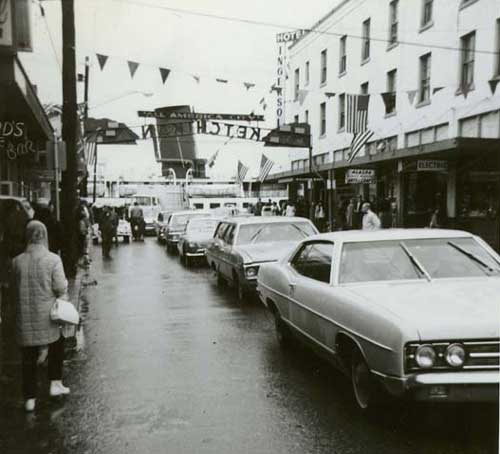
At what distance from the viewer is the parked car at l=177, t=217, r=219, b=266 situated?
17.2 m

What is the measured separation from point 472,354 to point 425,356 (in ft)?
1.04

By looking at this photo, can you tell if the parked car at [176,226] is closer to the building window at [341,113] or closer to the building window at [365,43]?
the building window at [341,113]

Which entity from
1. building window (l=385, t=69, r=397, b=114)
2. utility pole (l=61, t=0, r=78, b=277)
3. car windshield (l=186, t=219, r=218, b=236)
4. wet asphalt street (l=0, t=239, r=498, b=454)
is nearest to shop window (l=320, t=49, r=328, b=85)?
building window (l=385, t=69, r=397, b=114)

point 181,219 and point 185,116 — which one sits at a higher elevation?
point 185,116

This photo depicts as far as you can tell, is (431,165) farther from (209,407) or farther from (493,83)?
(209,407)

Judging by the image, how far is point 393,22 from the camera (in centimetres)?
2186

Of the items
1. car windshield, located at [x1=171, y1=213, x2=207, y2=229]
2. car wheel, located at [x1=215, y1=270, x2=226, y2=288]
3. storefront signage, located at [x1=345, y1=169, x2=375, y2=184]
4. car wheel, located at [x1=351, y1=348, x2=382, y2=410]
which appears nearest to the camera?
car wheel, located at [x1=351, y1=348, x2=382, y2=410]

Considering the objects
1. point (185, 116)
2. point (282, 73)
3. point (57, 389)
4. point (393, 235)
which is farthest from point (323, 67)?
point (57, 389)

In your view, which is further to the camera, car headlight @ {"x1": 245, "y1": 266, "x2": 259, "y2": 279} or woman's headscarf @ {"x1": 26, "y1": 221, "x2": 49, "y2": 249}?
car headlight @ {"x1": 245, "y1": 266, "x2": 259, "y2": 279}

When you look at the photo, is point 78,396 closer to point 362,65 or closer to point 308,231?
point 308,231

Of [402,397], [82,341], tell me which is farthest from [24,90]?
[402,397]

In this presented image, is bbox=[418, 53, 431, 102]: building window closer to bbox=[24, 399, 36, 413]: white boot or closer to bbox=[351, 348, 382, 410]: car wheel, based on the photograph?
bbox=[351, 348, 382, 410]: car wheel

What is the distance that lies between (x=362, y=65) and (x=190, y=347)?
20441 millimetres

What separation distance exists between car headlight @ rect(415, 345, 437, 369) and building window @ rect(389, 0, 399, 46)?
63.2ft
